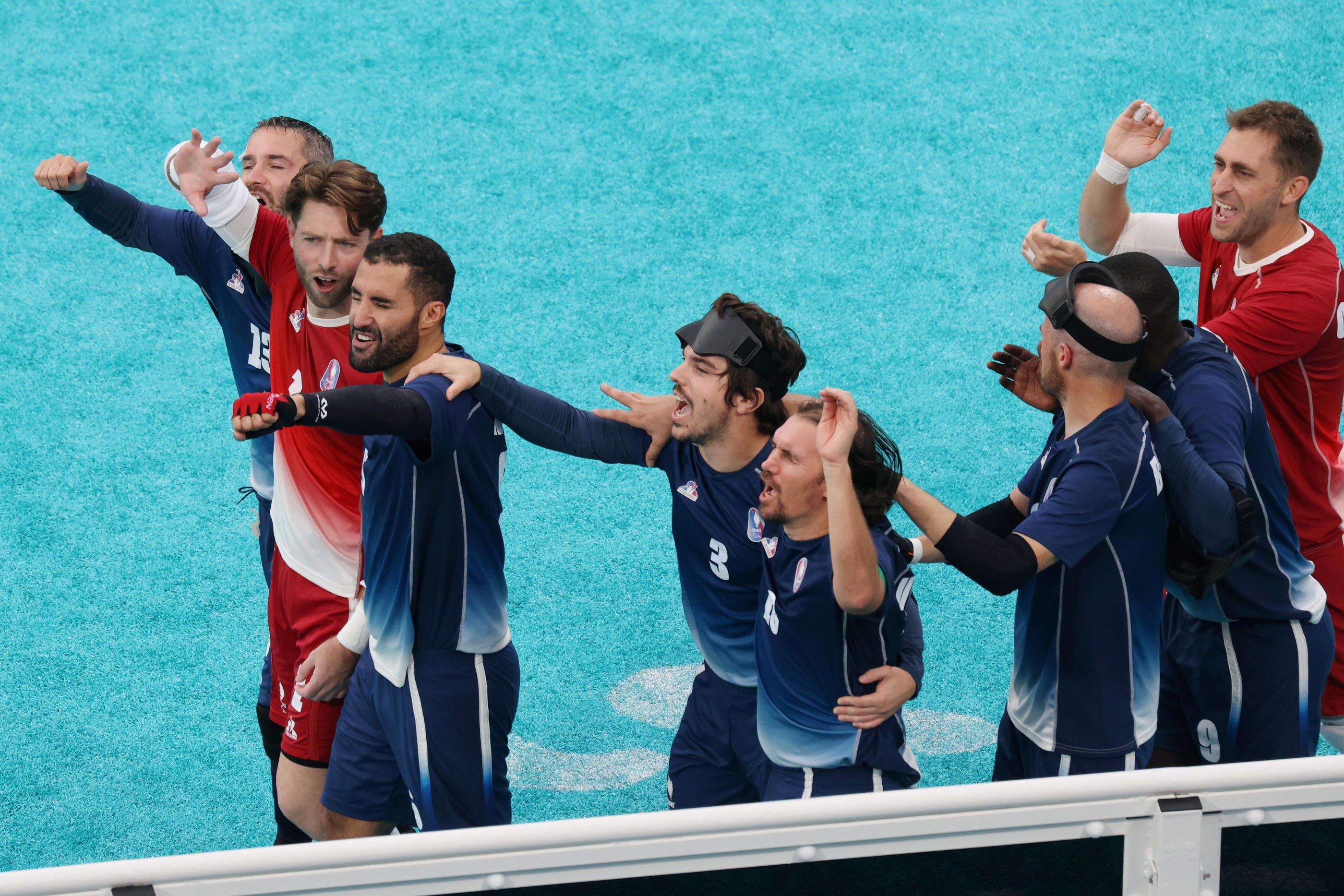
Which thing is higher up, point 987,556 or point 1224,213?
point 1224,213

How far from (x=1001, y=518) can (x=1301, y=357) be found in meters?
1.19

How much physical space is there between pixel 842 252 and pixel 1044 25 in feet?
8.93

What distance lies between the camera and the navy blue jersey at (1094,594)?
3.56m

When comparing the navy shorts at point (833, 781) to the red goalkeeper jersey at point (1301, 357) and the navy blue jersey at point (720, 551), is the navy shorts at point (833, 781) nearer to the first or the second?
the navy blue jersey at point (720, 551)

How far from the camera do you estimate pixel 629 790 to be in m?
5.20

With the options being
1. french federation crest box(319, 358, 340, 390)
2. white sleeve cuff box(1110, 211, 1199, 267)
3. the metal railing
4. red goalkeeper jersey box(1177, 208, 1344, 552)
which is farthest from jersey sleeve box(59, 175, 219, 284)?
red goalkeeper jersey box(1177, 208, 1344, 552)

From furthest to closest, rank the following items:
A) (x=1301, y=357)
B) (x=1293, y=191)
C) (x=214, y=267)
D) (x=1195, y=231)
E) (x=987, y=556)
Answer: (x=1195, y=231)
(x=214, y=267)
(x=1293, y=191)
(x=1301, y=357)
(x=987, y=556)

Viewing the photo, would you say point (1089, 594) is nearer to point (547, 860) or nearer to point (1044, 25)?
point (547, 860)

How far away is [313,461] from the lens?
4348 millimetres

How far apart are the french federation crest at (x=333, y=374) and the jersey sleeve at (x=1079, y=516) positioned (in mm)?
1990

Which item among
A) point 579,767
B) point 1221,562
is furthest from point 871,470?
point 579,767

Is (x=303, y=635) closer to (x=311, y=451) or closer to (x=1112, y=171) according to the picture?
(x=311, y=451)

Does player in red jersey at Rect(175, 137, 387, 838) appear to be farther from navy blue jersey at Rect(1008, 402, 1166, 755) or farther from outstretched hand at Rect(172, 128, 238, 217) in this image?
navy blue jersey at Rect(1008, 402, 1166, 755)

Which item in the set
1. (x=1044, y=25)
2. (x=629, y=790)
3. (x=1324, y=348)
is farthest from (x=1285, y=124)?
(x=1044, y=25)
